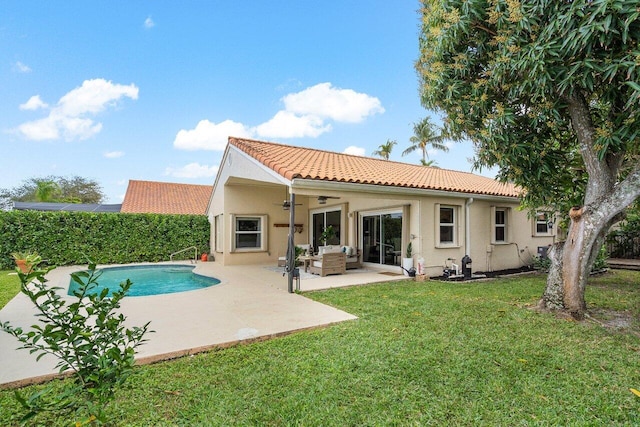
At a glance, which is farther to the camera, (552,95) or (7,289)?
(7,289)

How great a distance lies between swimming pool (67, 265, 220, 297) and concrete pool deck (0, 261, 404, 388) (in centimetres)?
273

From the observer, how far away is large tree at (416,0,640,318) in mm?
5129

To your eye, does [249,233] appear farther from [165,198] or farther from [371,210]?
[165,198]

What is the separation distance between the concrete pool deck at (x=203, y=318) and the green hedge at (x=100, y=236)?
849 centimetres

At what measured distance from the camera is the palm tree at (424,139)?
4062 centimetres

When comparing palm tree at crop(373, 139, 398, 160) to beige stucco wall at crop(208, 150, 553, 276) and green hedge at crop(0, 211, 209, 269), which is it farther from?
green hedge at crop(0, 211, 209, 269)

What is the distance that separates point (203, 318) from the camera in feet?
21.9

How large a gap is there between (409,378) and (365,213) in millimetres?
10383

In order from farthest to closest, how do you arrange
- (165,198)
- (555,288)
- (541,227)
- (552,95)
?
(165,198), (541,227), (555,288), (552,95)

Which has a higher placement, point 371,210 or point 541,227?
point 371,210

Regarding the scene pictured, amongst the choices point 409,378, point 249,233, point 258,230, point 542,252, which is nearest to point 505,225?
point 542,252

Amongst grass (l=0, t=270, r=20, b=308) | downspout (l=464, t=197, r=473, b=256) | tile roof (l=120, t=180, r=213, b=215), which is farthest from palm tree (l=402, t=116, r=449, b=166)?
grass (l=0, t=270, r=20, b=308)

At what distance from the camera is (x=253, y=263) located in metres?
16.6

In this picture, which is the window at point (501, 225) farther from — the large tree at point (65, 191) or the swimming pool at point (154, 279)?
the large tree at point (65, 191)
